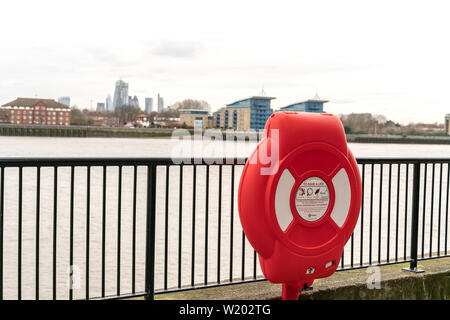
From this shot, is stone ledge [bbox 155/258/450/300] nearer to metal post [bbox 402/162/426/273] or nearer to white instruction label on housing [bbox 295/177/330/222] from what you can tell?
metal post [bbox 402/162/426/273]

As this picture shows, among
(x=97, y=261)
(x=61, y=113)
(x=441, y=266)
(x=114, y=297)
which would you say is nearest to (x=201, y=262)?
(x=97, y=261)

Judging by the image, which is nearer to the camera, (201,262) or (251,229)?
(251,229)

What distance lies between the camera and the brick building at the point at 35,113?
7221 centimetres

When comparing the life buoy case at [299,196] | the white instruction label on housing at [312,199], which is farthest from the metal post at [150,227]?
the white instruction label on housing at [312,199]

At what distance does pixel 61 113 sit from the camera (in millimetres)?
73500

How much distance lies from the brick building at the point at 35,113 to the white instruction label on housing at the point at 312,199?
228 ft

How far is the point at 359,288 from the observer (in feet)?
13.2

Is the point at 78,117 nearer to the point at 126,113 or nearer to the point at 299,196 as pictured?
the point at 126,113

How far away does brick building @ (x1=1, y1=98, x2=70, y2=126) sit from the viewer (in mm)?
72213

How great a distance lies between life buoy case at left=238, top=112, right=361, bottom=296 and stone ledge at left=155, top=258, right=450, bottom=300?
0.74 m

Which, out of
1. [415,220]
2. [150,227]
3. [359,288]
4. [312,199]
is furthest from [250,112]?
[312,199]

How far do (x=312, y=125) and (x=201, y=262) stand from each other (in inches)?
273

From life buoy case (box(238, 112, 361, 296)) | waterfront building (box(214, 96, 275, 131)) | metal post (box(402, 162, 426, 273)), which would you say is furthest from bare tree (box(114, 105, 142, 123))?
life buoy case (box(238, 112, 361, 296))
